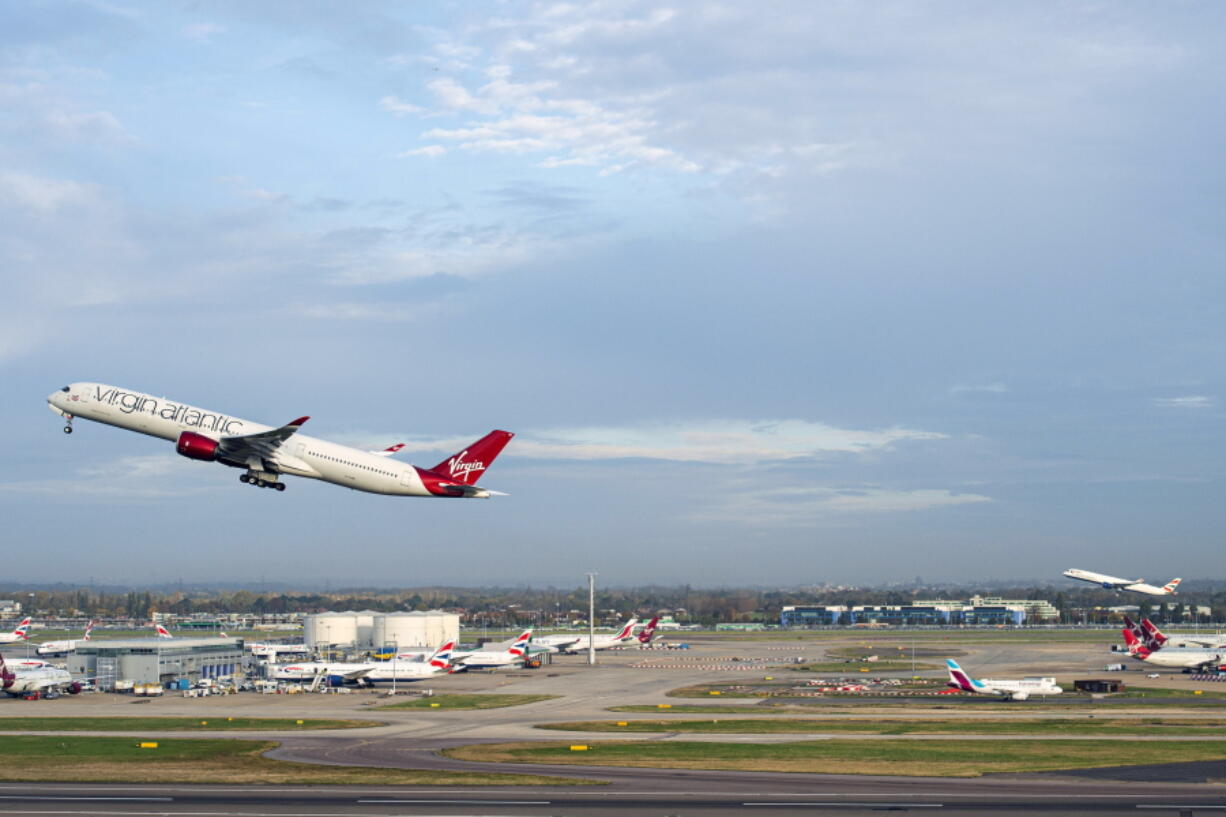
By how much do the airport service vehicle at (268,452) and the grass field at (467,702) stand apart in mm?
33341

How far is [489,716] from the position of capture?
9488 centimetres

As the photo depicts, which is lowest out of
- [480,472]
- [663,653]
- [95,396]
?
[663,653]

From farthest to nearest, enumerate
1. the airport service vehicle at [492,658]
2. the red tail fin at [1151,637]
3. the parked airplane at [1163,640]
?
the airport service vehicle at [492,658] → the parked airplane at [1163,640] → the red tail fin at [1151,637]

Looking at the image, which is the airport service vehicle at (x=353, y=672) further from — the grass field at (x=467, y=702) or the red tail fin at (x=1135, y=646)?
the red tail fin at (x=1135, y=646)

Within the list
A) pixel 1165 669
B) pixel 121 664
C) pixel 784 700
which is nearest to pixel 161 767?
pixel 784 700

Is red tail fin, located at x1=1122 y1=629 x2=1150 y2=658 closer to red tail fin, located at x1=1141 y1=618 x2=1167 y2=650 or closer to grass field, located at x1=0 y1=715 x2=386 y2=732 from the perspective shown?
red tail fin, located at x1=1141 y1=618 x2=1167 y2=650

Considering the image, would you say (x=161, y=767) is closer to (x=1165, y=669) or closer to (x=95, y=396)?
(x=95, y=396)

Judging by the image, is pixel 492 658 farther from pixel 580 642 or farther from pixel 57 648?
pixel 57 648

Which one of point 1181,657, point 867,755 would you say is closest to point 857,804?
point 867,755

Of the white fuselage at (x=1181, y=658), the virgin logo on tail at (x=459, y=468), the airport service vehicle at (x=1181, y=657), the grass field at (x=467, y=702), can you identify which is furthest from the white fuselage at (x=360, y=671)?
the white fuselage at (x=1181, y=658)

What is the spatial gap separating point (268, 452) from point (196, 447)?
4.40 m

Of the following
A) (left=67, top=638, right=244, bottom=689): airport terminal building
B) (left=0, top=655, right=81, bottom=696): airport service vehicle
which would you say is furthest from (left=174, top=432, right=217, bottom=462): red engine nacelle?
(left=67, top=638, right=244, bottom=689): airport terminal building

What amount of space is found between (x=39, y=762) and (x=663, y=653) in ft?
445

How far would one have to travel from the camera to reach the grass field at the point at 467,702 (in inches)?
4134
